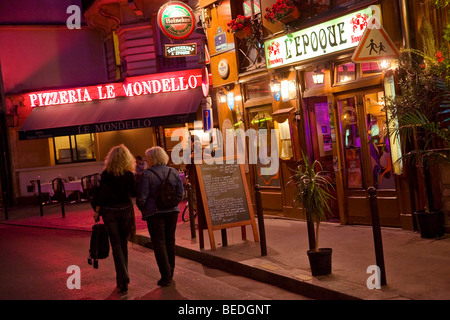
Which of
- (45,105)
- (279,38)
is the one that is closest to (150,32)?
(45,105)

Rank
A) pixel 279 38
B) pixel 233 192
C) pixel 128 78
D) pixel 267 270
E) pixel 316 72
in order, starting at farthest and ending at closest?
1. pixel 128 78
2. pixel 279 38
3. pixel 316 72
4. pixel 233 192
5. pixel 267 270

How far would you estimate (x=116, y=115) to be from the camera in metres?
23.0

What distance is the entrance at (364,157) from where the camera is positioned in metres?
10.5

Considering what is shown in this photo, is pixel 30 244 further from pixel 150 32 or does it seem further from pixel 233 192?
pixel 150 32

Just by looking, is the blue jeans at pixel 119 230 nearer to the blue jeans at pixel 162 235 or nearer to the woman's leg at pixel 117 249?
the woman's leg at pixel 117 249

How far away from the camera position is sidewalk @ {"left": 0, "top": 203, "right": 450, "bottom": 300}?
6.60 meters

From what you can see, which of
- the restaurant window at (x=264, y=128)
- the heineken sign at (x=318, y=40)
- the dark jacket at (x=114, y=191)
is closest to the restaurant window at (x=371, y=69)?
the heineken sign at (x=318, y=40)

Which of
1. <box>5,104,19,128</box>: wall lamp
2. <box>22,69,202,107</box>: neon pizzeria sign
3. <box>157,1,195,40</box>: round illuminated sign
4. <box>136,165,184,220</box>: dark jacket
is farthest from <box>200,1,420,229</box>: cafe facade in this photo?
<box>5,104,19,128</box>: wall lamp

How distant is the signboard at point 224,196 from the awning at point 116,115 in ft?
39.3

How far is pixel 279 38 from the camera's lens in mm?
12531

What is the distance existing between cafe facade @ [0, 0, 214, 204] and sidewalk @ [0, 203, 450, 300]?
36.2 ft

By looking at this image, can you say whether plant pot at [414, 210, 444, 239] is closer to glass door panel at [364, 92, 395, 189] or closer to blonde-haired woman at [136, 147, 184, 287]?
glass door panel at [364, 92, 395, 189]

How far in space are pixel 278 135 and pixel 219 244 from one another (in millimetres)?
3545

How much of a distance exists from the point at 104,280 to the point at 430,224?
4.88 metres
